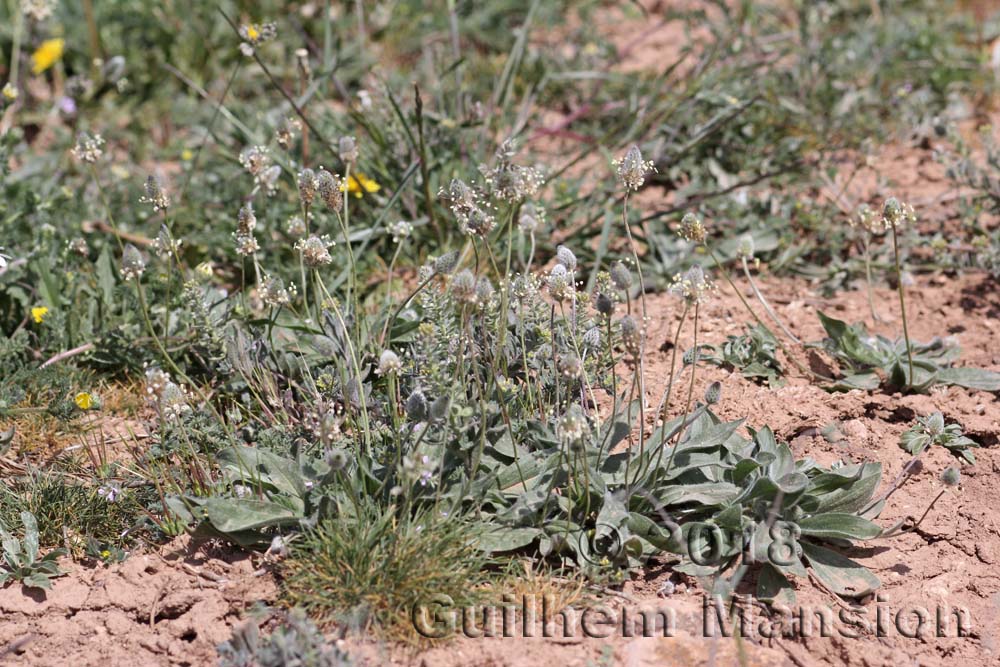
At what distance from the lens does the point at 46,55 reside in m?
5.11

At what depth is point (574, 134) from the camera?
15.5 ft

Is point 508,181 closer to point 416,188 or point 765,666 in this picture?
point 765,666

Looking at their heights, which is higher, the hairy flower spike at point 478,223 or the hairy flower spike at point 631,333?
the hairy flower spike at point 478,223

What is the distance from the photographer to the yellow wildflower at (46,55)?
201 inches

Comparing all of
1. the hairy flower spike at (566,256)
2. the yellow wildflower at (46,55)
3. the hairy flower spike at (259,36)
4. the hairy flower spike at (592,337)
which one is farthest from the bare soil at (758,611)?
the yellow wildflower at (46,55)

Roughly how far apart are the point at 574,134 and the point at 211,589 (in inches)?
108

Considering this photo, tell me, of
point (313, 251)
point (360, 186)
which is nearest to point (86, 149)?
point (313, 251)

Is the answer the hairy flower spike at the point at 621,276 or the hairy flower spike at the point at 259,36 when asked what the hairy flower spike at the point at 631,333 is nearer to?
the hairy flower spike at the point at 621,276

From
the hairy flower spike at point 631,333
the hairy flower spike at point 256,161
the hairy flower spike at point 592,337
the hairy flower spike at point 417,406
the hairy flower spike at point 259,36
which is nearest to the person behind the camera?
the hairy flower spike at point 631,333

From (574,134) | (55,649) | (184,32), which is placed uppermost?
(184,32)

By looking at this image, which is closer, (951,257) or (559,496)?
(559,496)

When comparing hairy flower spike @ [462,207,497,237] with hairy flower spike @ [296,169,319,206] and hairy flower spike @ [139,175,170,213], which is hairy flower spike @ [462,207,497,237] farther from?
hairy flower spike @ [139,175,170,213]

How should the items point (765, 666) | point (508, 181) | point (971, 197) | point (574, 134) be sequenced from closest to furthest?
point (765, 666) → point (508, 181) → point (971, 197) → point (574, 134)

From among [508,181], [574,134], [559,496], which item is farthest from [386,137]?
[559,496]
